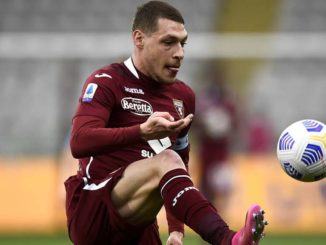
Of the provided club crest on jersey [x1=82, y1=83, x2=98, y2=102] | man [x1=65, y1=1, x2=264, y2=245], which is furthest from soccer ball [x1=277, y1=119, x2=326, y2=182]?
club crest on jersey [x1=82, y1=83, x2=98, y2=102]

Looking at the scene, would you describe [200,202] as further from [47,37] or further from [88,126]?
[47,37]

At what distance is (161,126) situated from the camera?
15.8ft

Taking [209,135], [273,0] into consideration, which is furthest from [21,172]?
[273,0]

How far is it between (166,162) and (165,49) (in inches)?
32.0

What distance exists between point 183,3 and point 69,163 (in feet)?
19.7

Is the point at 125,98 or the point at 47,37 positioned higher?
the point at 125,98

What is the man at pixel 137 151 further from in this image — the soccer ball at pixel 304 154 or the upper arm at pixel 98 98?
the soccer ball at pixel 304 154

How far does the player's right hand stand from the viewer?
481cm

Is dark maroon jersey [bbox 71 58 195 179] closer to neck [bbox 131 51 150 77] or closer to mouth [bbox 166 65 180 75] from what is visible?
neck [bbox 131 51 150 77]

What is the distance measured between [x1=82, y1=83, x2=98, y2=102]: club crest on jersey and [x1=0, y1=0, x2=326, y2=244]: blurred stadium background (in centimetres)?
636

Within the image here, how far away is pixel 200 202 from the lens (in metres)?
5.08

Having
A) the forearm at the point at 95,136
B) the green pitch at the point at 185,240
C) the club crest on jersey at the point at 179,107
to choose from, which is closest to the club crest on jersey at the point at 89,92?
the forearm at the point at 95,136

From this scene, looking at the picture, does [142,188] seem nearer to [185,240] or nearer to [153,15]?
[153,15]

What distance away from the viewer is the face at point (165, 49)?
18.2 feet
